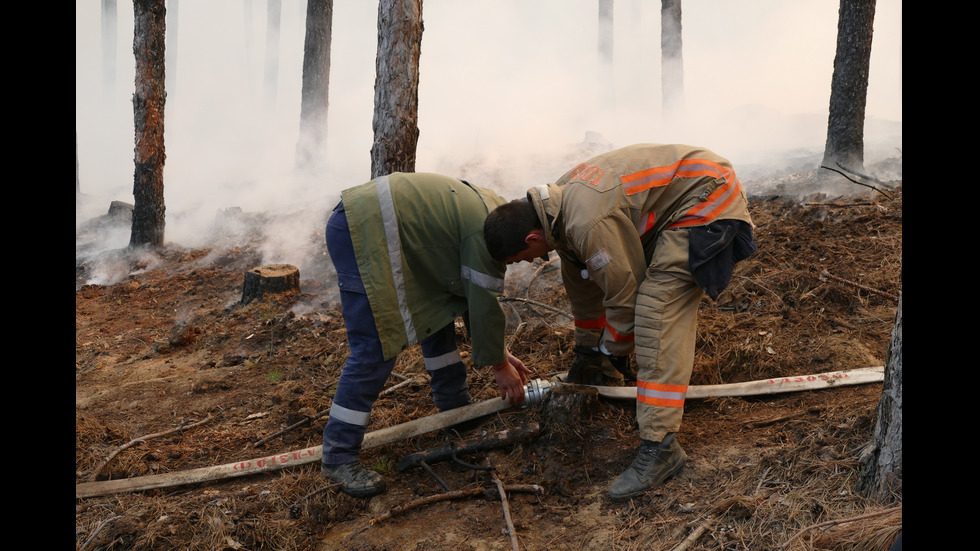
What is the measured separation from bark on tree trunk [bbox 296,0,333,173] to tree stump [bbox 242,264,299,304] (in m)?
7.94

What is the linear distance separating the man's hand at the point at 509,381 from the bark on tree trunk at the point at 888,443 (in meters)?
1.65

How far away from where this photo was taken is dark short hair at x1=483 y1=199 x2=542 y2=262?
3.00 meters

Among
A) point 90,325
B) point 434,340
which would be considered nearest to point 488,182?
point 90,325

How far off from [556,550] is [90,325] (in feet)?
21.9

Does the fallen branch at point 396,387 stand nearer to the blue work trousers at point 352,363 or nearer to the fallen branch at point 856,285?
the blue work trousers at point 352,363

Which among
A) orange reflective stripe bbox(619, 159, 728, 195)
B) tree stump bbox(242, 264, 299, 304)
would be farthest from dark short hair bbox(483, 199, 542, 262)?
tree stump bbox(242, 264, 299, 304)

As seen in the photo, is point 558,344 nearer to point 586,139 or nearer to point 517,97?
point 586,139

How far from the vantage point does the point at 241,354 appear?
19.0 ft

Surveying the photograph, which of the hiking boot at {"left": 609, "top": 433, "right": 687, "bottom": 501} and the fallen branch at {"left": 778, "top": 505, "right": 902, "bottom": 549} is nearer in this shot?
the fallen branch at {"left": 778, "top": 505, "right": 902, "bottom": 549}

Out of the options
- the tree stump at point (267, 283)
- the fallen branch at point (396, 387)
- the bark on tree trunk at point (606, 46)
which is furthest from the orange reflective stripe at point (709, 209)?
the bark on tree trunk at point (606, 46)

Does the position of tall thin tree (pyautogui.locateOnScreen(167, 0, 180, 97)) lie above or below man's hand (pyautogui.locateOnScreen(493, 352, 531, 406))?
above

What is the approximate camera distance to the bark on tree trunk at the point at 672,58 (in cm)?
1580

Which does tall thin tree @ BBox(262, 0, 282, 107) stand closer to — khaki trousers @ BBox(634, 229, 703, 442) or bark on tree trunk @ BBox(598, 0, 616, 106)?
bark on tree trunk @ BBox(598, 0, 616, 106)

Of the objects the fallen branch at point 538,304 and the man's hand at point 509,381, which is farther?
the fallen branch at point 538,304
